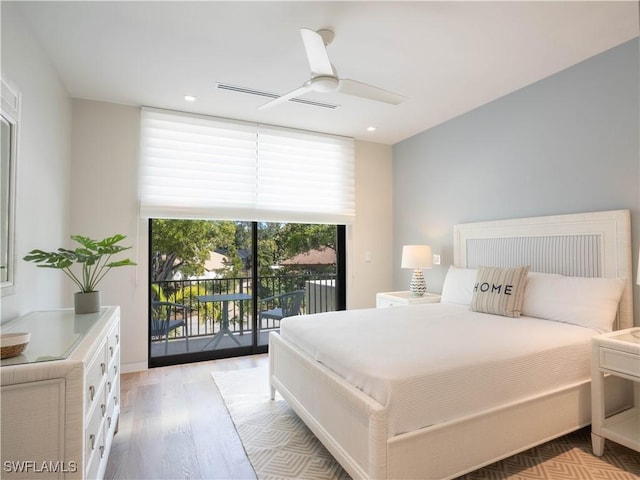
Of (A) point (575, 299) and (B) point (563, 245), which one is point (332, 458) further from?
(B) point (563, 245)

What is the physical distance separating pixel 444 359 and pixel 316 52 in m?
1.79

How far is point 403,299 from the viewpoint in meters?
3.68

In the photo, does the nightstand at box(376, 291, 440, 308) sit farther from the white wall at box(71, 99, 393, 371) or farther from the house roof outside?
the white wall at box(71, 99, 393, 371)

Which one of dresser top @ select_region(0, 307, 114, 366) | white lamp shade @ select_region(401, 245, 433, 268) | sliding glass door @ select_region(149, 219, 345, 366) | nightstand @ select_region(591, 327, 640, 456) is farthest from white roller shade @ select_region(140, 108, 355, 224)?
nightstand @ select_region(591, 327, 640, 456)

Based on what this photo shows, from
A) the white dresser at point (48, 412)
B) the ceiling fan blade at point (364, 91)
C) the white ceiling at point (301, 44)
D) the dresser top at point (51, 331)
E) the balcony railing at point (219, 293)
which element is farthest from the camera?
the balcony railing at point (219, 293)

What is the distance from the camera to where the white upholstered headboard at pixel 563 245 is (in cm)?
241

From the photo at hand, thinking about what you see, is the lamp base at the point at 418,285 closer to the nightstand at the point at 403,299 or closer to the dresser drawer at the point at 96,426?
the nightstand at the point at 403,299

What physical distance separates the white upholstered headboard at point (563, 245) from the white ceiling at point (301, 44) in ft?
3.99

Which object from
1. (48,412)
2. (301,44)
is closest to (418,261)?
(301,44)

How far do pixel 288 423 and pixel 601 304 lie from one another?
7.33 ft

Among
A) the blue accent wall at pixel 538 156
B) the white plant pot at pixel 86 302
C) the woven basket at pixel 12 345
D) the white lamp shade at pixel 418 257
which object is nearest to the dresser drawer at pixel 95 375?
the woven basket at pixel 12 345

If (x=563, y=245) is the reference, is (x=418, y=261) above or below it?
below

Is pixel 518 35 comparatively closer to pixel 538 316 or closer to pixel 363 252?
pixel 538 316

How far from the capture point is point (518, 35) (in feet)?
7.59
